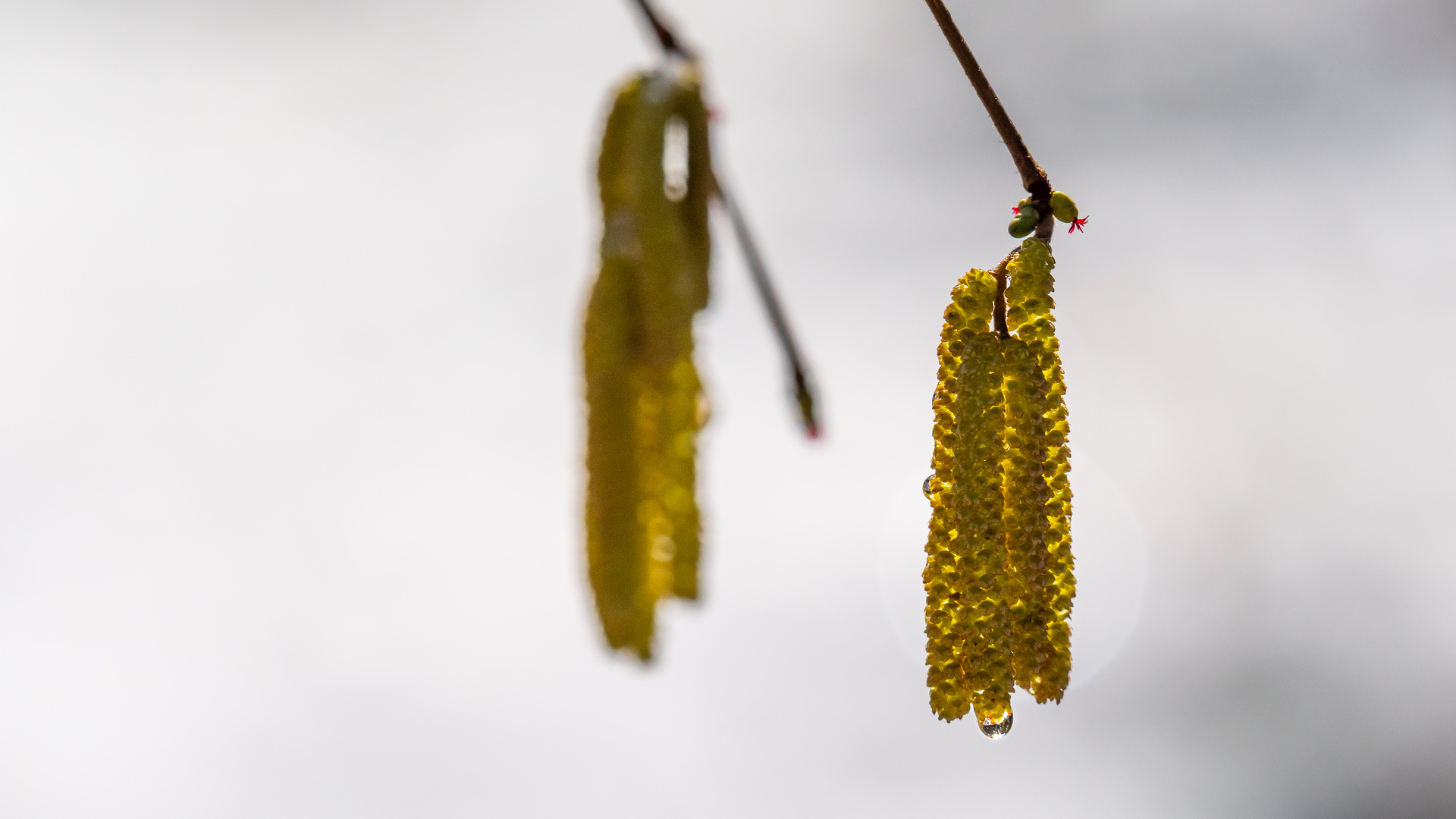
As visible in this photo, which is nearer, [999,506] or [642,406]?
[642,406]

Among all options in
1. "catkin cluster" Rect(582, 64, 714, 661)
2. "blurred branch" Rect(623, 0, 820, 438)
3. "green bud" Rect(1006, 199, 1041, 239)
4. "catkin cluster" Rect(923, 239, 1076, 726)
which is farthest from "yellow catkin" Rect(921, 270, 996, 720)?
"catkin cluster" Rect(582, 64, 714, 661)

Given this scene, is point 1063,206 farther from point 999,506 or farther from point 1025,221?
point 999,506

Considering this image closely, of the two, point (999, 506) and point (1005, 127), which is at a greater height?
point (1005, 127)

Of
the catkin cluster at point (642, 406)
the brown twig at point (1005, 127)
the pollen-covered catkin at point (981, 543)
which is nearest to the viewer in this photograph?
the catkin cluster at point (642, 406)

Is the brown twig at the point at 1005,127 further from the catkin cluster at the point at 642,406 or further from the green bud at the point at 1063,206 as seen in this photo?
the catkin cluster at the point at 642,406

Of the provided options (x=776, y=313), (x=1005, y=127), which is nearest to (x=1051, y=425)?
(x=1005, y=127)

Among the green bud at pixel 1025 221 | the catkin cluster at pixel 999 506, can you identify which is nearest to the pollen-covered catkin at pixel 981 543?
the catkin cluster at pixel 999 506
